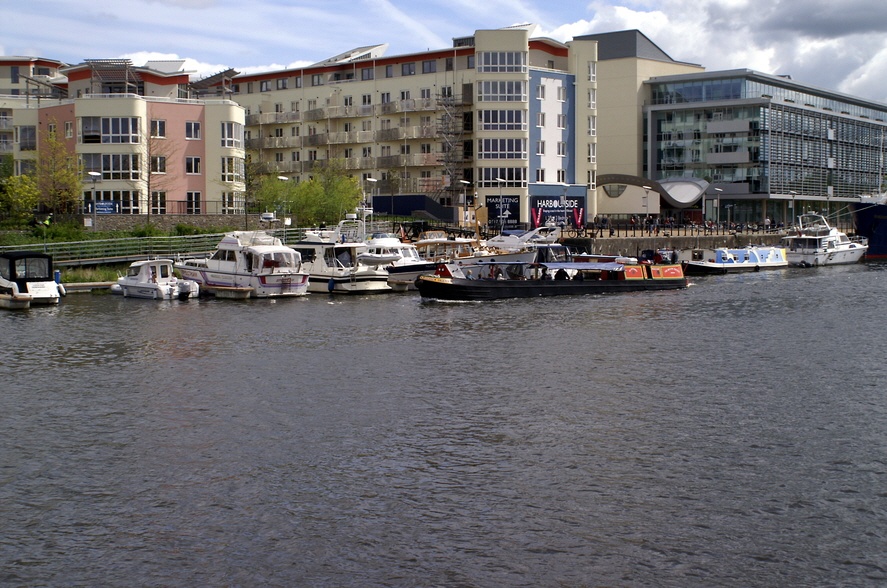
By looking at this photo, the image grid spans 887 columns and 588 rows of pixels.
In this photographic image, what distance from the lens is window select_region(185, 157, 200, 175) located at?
80375mm

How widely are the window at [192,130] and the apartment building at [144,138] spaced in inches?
3.1

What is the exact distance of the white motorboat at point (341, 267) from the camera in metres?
56.7

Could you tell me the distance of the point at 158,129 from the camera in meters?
78.9

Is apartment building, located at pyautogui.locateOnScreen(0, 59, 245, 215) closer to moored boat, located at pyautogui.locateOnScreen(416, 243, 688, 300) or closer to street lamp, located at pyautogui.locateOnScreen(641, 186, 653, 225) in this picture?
moored boat, located at pyautogui.locateOnScreen(416, 243, 688, 300)

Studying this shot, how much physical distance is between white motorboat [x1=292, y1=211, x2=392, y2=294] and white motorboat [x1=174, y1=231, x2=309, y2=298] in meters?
2.27

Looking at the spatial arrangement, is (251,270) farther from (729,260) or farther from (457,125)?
(457,125)

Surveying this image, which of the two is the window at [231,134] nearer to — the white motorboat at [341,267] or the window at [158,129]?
the window at [158,129]

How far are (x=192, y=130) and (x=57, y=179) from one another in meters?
12.0

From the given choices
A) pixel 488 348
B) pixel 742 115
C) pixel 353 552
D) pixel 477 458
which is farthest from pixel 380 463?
pixel 742 115

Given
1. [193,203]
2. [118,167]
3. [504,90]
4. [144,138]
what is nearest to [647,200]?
[504,90]

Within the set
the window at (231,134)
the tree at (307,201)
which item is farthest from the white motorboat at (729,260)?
the window at (231,134)

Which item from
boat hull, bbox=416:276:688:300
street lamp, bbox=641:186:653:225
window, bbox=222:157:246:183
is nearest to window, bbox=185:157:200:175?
window, bbox=222:157:246:183

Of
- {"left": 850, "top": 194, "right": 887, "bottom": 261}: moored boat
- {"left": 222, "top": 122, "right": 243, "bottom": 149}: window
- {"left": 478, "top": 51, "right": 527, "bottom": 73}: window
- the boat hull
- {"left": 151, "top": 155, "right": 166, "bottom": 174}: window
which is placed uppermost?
{"left": 478, "top": 51, "right": 527, "bottom": 73}: window

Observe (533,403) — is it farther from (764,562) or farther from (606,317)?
(606,317)
